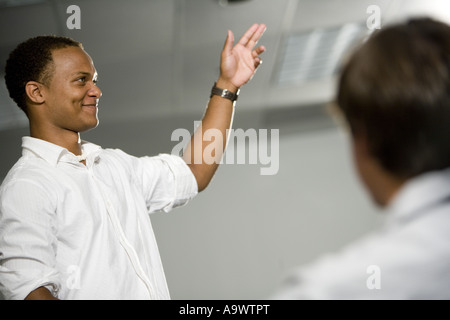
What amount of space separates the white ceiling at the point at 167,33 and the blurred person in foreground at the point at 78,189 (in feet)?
4.73

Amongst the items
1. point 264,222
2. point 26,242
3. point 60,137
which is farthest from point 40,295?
point 264,222

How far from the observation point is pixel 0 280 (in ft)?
3.23

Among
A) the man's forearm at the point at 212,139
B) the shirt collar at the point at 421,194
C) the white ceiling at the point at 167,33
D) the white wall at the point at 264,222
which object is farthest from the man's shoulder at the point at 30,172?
the white wall at the point at 264,222

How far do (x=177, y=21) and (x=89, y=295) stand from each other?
7.36ft

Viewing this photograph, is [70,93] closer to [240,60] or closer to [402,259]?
[240,60]

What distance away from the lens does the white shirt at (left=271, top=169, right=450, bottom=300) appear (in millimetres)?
493

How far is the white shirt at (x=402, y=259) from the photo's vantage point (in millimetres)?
493

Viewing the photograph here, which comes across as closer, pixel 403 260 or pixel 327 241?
pixel 403 260

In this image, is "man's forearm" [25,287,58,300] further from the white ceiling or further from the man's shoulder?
the white ceiling

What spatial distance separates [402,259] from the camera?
493 millimetres

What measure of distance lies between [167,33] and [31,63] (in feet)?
6.01

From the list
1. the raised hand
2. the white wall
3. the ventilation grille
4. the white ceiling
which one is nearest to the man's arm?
the raised hand
